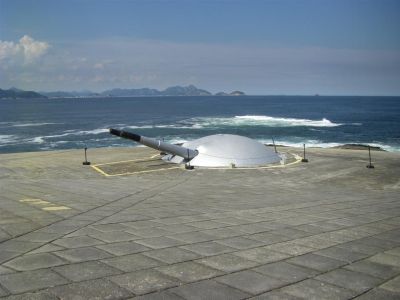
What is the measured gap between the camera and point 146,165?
21656 mm

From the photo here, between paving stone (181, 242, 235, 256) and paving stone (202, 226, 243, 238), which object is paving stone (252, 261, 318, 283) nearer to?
paving stone (181, 242, 235, 256)

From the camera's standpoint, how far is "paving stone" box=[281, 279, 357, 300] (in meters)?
4.81

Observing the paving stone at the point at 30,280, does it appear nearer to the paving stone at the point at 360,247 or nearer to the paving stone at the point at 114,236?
the paving stone at the point at 114,236

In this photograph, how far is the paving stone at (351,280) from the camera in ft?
16.8

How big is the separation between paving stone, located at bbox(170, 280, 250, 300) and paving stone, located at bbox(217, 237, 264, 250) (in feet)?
5.60

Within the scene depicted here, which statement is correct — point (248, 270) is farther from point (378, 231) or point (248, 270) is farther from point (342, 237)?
point (378, 231)

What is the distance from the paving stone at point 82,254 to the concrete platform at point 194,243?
0.01 meters

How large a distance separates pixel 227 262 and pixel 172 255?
783 millimetres

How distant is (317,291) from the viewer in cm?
495

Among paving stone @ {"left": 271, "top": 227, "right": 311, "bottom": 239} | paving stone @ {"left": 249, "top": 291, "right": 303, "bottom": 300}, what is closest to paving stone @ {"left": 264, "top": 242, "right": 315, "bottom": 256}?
paving stone @ {"left": 271, "top": 227, "right": 311, "bottom": 239}

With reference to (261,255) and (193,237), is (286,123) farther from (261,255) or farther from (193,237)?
(261,255)

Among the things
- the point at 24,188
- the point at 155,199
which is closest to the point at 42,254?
the point at 155,199

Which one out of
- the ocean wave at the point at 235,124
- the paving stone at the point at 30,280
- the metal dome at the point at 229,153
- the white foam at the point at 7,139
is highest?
the paving stone at the point at 30,280

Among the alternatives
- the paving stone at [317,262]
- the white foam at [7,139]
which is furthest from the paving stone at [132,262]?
the white foam at [7,139]
